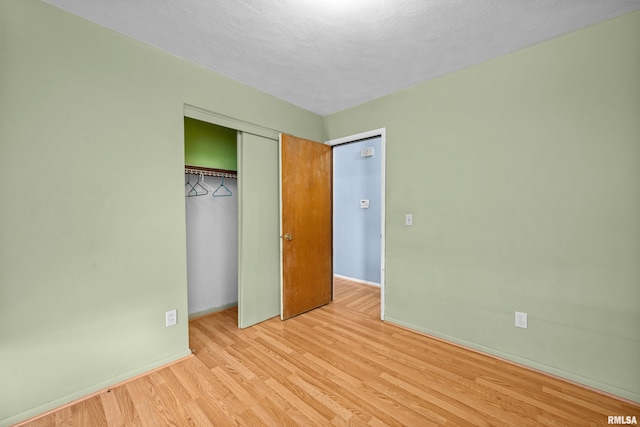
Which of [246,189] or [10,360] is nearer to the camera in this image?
[10,360]

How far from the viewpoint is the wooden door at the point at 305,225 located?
285cm

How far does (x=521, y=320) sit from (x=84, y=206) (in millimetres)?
3294

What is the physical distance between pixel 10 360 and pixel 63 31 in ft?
6.56

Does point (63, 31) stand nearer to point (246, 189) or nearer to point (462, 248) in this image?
point (246, 189)

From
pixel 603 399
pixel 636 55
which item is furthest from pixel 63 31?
pixel 603 399

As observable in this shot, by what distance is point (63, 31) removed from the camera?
1625 mm

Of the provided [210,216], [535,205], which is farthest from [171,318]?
[535,205]

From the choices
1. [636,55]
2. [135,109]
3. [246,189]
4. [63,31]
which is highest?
[63,31]

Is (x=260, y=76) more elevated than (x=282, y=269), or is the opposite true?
(x=260, y=76)

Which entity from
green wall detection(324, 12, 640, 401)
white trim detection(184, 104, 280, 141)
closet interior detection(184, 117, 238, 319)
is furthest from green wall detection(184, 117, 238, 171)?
green wall detection(324, 12, 640, 401)

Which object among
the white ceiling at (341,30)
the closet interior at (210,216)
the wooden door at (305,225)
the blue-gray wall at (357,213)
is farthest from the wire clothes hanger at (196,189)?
the blue-gray wall at (357,213)

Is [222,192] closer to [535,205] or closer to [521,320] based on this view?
[535,205]

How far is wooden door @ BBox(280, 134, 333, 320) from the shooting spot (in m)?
2.85

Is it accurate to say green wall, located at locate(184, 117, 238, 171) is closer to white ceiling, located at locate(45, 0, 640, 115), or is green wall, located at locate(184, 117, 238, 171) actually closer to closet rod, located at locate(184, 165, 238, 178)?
closet rod, located at locate(184, 165, 238, 178)
